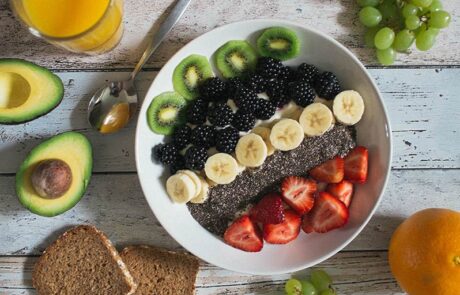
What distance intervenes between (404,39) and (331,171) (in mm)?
374

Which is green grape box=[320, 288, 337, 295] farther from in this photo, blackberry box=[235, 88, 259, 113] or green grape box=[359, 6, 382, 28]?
green grape box=[359, 6, 382, 28]

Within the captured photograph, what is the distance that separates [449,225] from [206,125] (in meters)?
0.62

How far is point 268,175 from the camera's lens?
4.83ft

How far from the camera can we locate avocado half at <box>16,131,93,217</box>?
1.44 m

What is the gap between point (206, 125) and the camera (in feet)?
4.74

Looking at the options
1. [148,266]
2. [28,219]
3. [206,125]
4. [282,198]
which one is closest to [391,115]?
[282,198]

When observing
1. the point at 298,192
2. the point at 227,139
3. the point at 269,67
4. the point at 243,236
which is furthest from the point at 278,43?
the point at 243,236

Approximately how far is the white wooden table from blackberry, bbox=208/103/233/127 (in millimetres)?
219

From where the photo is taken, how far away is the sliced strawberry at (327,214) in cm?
145

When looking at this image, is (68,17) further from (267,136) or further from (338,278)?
(338,278)

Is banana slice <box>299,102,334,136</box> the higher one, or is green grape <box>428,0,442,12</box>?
green grape <box>428,0,442,12</box>

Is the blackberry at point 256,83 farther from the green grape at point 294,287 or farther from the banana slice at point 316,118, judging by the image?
the green grape at point 294,287

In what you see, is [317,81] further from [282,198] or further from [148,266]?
[148,266]

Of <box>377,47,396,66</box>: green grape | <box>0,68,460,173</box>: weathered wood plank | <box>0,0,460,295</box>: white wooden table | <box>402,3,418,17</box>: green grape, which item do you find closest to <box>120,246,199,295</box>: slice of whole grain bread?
<box>0,0,460,295</box>: white wooden table
